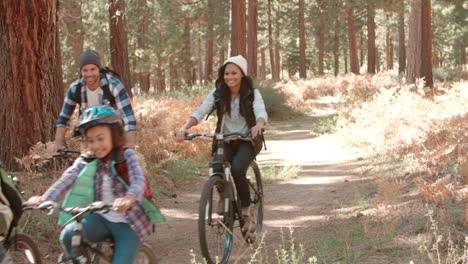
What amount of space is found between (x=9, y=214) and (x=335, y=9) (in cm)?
3167

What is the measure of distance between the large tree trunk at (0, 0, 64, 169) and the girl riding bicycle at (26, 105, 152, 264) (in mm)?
4313

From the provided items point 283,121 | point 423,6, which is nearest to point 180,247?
point 423,6

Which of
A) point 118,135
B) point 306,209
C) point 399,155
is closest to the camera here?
point 118,135

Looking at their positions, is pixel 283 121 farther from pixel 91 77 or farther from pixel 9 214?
pixel 9 214

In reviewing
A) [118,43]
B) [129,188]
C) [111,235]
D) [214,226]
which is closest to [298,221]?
[214,226]

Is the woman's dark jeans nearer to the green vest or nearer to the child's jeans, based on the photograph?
the green vest

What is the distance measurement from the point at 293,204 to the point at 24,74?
4.42 meters

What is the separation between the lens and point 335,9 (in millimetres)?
32938

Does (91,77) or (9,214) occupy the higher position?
(91,77)

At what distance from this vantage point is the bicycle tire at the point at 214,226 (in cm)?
481

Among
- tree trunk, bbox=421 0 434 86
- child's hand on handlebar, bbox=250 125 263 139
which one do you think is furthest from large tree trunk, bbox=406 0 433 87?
child's hand on handlebar, bbox=250 125 263 139

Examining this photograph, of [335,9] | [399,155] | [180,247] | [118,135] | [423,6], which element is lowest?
[180,247]

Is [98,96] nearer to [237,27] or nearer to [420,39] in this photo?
[237,27]

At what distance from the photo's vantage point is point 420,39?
16.4 metres
